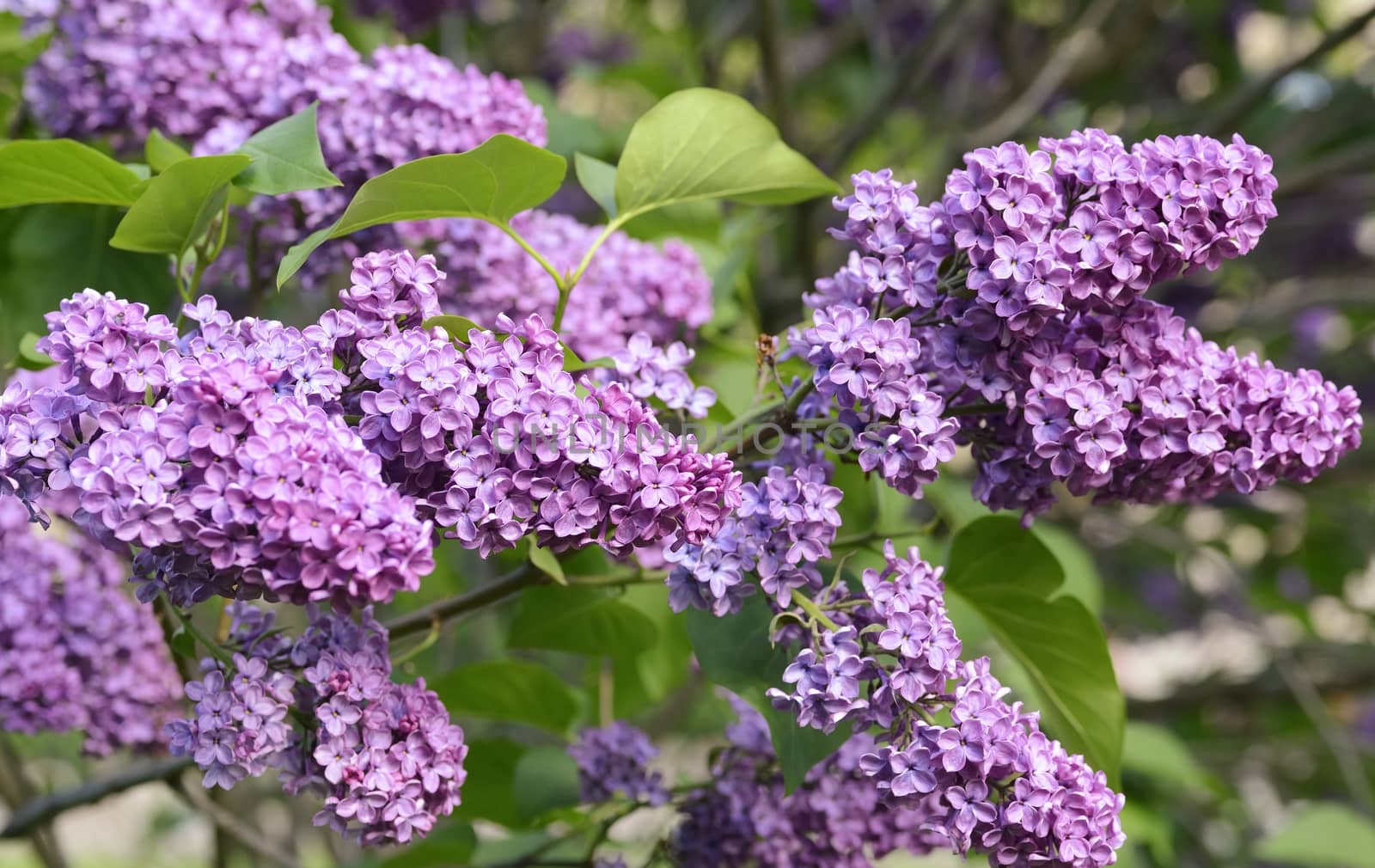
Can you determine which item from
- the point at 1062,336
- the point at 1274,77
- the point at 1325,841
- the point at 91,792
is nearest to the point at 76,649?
the point at 91,792

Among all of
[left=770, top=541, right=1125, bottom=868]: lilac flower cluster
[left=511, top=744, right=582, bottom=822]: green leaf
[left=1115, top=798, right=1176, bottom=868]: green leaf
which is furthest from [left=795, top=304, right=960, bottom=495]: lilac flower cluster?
[left=1115, top=798, right=1176, bottom=868]: green leaf

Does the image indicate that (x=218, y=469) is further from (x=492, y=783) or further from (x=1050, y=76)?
(x=1050, y=76)

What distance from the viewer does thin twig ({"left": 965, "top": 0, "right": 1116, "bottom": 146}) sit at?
276 centimetres

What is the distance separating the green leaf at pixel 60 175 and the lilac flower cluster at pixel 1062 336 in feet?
2.38

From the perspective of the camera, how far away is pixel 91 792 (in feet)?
5.05

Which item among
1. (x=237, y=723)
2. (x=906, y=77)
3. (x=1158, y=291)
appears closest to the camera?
(x=237, y=723)

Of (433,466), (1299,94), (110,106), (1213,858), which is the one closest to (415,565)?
(433,466)

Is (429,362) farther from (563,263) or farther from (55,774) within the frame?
(55,774)

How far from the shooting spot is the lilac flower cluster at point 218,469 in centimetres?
87

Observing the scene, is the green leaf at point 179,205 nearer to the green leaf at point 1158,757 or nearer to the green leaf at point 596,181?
the green leaf at point 596,181

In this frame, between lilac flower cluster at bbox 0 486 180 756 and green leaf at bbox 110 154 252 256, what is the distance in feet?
1.54

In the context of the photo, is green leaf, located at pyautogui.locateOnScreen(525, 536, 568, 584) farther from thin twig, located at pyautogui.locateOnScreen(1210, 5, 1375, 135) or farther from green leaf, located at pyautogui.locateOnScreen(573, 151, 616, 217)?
thin twig, located at pyautogui.locateOnScreen(1210, 5, 1375, 135)

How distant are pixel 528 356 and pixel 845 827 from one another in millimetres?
651

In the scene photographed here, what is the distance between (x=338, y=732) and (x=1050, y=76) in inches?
92.5
